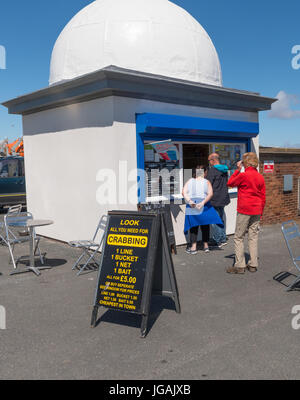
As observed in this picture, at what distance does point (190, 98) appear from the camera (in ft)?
29.2

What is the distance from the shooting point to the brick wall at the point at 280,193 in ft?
36.9

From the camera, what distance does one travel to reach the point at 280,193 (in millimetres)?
11555

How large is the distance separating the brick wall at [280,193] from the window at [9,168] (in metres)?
9.93

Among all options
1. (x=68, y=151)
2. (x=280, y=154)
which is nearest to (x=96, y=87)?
(x=68, y=151)

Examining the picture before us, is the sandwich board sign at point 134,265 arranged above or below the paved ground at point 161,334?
above

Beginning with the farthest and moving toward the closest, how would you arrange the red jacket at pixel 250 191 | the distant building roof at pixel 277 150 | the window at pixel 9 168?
the window at pixel 9 168 → the distant building roof at pixel 277 150 → the red jacket at pixel 250 191

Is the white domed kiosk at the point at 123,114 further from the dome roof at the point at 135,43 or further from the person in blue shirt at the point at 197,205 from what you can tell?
the person in blue shirt at the point at 197,205

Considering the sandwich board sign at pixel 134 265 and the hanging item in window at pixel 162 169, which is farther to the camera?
the hanging item in window at pixel 162 169

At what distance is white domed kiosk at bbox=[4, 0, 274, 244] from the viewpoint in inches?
311
